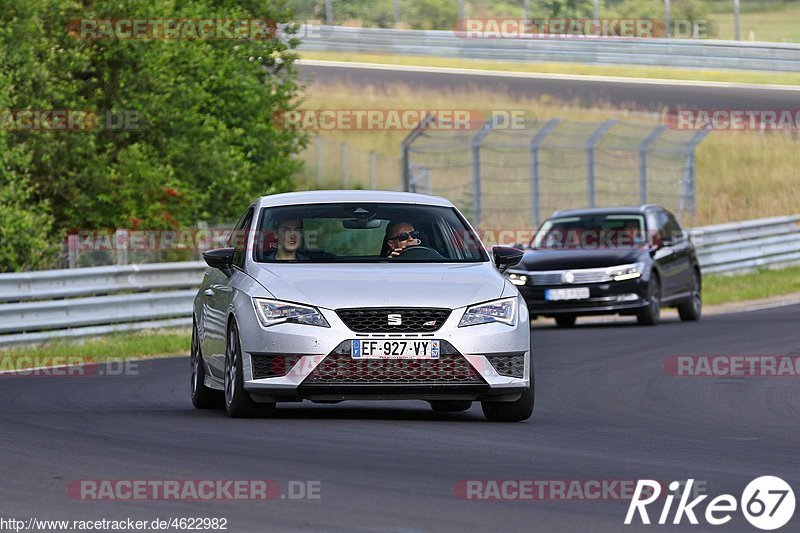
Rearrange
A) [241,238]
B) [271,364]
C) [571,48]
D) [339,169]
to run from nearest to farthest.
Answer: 1. [271,364]
2. [241,238]
3. [339,169]
4. [571,48]

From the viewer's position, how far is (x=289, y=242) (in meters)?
11.8

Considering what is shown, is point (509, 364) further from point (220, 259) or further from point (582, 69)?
point (582, 69)

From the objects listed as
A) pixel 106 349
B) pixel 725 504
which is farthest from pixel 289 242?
pixel 106 349

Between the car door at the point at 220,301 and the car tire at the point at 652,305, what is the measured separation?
11.3m

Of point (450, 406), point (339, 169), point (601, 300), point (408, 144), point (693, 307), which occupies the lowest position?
point (339, 169)

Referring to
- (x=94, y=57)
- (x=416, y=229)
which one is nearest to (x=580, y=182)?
(x=94, y=57)

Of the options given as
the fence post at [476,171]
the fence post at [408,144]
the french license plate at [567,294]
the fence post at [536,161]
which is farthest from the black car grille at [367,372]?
the fence post at [536,161]

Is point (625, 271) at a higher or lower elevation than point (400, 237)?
lower

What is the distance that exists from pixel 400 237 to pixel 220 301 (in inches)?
50.5

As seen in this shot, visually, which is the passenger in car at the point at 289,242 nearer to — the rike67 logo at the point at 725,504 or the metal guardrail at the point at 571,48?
the rike67 logo at the point at 725,504

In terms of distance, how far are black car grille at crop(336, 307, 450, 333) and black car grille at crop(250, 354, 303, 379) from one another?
378mm

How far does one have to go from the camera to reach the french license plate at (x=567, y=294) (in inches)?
909

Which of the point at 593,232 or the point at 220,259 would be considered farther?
the point at 593,232

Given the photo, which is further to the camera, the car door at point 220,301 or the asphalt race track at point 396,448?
the car door at point 220,301
